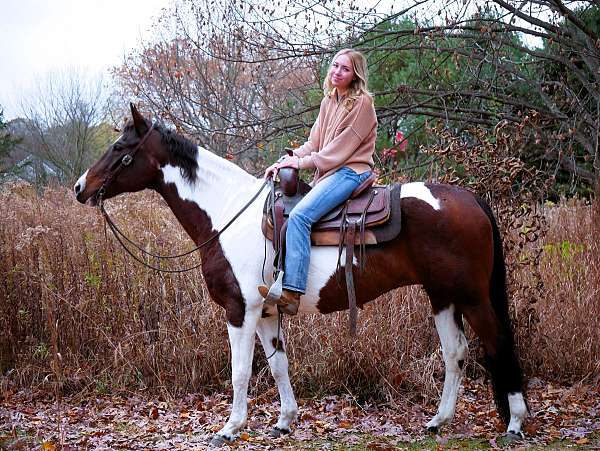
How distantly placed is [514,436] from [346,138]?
232 cm

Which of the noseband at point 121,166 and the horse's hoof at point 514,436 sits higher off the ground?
the noseband at point 121,166

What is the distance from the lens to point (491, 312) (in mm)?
4645

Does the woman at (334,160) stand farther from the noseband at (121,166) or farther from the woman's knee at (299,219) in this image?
the noseband at (121,166)

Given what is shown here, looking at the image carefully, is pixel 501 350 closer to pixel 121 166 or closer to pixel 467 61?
pixel 121 166

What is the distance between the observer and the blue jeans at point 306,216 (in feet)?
15.0

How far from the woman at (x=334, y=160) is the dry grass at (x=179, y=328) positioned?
1.70 metres

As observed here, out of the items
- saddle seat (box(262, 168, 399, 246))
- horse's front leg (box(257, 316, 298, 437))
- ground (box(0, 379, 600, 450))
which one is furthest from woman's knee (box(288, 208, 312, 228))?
ground (box(0, 379, 600, 450))

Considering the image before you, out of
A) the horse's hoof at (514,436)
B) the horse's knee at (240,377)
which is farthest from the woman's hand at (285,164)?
the horse's hoof at (514,436)

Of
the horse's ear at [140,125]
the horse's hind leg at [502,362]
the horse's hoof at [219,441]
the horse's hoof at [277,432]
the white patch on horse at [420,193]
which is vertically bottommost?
the horse's hoof at [277,432]

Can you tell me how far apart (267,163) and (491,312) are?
6.81 metres

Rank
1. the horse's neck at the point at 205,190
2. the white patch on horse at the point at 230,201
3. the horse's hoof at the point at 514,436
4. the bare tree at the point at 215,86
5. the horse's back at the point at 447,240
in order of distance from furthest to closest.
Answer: the bare tree at the point at 215,86, the horse's neck at the point at 205,190, the white patch on horse at the point at 230,201, the horse's hoof at the point at 514,436, the horse's back at the point at 447,240

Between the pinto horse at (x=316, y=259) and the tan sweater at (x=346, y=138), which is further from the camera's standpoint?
the tan sweater at (x=346, y=138)

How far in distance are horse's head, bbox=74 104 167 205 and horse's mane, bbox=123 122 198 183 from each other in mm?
36

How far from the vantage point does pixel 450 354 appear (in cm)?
499
